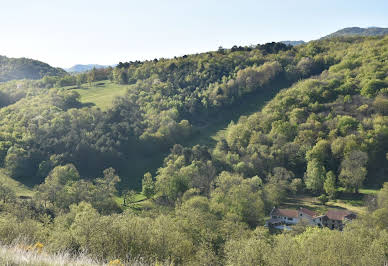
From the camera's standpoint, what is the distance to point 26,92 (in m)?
92.9

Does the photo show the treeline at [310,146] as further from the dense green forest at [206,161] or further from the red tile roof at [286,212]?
the red tile roof at [286,212]

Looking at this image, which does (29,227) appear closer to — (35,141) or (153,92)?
(35,141)

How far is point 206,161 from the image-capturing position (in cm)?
5553

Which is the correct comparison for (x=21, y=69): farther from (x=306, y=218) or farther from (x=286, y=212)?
(x=306, y=218)

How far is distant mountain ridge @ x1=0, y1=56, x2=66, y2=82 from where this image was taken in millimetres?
132250

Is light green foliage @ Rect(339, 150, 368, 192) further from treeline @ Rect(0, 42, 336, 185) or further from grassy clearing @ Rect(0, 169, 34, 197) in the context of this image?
grassy clearing @ Rect(0, 169, 34, 197)

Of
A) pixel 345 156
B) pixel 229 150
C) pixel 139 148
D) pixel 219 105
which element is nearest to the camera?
pixel 345 156

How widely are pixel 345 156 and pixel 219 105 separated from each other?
38.7 meters

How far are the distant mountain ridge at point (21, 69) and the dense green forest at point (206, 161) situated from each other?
40051mm

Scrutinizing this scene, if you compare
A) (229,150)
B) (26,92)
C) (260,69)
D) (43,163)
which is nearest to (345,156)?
(229,150)

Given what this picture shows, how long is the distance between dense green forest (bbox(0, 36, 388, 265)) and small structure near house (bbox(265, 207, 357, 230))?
238 centimetres

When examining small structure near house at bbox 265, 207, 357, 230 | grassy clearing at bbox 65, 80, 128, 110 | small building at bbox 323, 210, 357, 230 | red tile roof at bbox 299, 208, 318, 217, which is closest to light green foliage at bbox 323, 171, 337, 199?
small building at bbox 323, 210, 357, 230

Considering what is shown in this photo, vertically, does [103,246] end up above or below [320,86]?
below

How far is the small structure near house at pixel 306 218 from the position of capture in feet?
134
